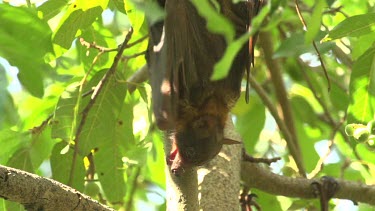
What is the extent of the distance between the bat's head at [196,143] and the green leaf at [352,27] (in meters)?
0.43

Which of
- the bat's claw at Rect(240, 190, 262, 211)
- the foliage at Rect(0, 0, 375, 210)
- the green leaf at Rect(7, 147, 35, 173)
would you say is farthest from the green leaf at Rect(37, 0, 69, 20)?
the bat's claw at Rect(240, 190, 262, 211)

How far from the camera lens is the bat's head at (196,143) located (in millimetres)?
Result: 2283

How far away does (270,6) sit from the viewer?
4.81 ft

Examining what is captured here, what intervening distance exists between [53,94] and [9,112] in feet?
5.92

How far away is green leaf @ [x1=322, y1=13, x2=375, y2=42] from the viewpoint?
2.29 meters

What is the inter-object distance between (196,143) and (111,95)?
31.2 inches

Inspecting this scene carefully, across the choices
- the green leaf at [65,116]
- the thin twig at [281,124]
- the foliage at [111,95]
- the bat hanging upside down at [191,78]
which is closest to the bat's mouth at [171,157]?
the bat hanging upside down at [191,78]

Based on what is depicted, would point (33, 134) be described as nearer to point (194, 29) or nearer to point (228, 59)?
point (194, 29)

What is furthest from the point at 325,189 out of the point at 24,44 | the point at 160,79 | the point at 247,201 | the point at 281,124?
the point at 24,44

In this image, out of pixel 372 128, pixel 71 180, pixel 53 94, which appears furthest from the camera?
pixel 53 94

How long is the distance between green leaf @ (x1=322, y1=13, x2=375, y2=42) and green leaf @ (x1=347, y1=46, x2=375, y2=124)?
0.33 metres

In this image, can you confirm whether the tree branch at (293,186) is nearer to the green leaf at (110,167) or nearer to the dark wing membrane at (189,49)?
the green leaf at (110,167)

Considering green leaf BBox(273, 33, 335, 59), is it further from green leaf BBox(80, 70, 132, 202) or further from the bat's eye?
green leaf BBox(80, 70, 132, 202)

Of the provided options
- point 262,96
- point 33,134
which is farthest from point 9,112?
point 262,96
